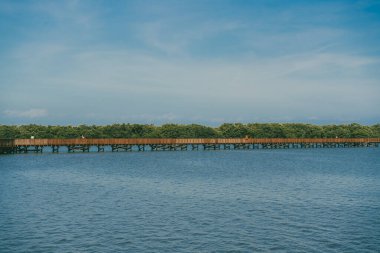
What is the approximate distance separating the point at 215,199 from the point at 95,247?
13.7 metres

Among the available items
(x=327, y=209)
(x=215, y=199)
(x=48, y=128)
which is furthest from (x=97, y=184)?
(x=48, y=128)

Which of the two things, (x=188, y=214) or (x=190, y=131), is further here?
(x=190, y=131)

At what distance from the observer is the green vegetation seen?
147750mm

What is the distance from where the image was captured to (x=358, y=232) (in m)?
23.2

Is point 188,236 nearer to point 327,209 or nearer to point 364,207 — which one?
point 327,209

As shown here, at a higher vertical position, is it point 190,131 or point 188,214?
point 190,131

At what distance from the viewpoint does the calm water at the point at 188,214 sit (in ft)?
69.4

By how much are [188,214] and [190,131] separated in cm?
13839

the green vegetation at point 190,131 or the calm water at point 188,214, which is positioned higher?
the green vegetation at point 190,131

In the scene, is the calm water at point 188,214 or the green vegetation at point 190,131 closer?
the calm water at point 188,214

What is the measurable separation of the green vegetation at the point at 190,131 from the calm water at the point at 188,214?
106m

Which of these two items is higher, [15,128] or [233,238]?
[15,128]

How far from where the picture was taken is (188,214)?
2741 cm

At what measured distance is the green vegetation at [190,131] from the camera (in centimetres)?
14775
